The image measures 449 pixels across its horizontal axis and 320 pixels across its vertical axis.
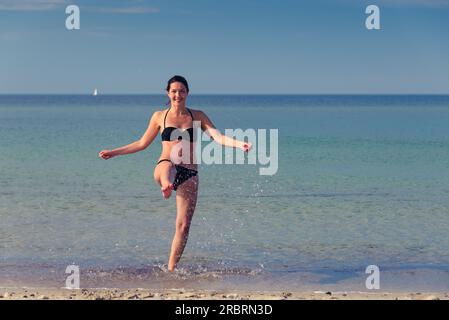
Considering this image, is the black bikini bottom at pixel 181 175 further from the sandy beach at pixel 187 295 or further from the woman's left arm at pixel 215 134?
the sandy beach at pixel 187 295

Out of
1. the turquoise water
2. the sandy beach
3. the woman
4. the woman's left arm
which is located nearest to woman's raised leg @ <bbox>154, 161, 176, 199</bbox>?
the woman

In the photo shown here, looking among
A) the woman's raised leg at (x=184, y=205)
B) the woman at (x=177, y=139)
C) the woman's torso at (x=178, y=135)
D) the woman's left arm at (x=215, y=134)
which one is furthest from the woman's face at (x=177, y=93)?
A: the woman's raised leg at (x=184, y=205)

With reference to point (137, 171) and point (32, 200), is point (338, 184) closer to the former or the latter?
point (137, 171)

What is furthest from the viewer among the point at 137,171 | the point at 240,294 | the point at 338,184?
the point at 137,171

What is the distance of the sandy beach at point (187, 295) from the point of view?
7.83 metres

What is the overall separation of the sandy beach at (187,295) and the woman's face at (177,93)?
6.74 ft

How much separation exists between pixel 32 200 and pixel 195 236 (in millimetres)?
4402

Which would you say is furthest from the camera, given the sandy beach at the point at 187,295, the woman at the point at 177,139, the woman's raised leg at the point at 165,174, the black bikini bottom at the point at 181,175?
the black bikini bottom at the point at 181,175

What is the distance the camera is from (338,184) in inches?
707

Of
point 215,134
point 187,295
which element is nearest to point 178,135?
point 215,134

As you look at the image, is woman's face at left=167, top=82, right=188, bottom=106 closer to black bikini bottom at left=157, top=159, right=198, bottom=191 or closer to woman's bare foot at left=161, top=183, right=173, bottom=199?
black bikini bottom at left=157, top=159, right=198, bottom=191

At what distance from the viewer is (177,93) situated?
8.48m

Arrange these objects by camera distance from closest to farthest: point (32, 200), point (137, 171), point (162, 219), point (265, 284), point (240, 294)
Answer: point (240, 294)
point (265, 284)
point (162, 219)
point (32, 200)
point (137, 171)
